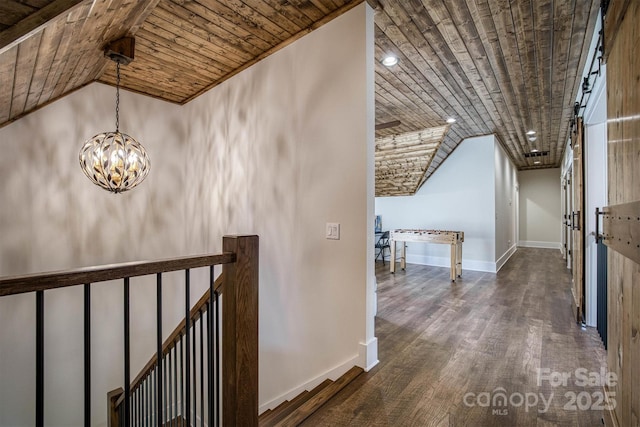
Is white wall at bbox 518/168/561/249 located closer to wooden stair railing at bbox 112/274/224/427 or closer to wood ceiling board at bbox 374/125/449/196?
wood ceiling board at bbox 374/125/449/196

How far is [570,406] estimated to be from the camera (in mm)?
1734

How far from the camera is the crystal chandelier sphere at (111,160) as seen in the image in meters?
2.29

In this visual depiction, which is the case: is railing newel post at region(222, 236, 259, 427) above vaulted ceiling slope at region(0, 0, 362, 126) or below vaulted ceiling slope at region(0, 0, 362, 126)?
below

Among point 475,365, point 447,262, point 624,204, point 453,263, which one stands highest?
point 624,204

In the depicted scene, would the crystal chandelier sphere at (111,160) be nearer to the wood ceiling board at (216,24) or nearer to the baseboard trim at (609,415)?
the wood ceiling board at (216,24)

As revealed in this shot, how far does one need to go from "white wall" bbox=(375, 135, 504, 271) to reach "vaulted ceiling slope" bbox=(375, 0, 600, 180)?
0.90 metres

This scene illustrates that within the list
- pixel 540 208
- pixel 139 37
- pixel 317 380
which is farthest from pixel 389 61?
pixel 540 208

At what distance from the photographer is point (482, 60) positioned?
9.67 feet

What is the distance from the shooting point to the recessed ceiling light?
115 inches

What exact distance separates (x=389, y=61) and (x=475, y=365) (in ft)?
9.32

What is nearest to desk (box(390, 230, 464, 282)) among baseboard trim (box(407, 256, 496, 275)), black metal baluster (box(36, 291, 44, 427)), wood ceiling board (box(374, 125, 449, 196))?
baseboard trim (box(407, 256, 496, 275))

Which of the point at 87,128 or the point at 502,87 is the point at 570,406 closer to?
the point at 502,87

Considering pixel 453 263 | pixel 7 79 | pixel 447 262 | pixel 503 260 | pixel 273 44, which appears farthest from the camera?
pixel 503 260

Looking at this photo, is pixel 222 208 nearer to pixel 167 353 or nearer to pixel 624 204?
pixel 167 353
